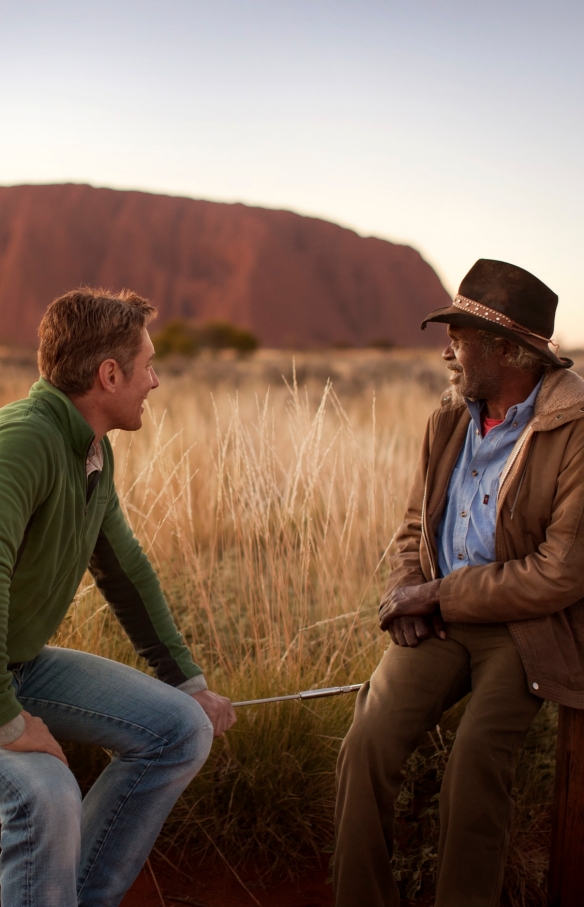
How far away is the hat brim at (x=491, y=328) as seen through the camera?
86.8 inches

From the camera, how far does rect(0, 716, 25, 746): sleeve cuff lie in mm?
1560

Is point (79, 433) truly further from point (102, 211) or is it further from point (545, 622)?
point (102, 211)

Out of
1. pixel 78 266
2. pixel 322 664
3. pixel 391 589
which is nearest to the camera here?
pixel 391 589

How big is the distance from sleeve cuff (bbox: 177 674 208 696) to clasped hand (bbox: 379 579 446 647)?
541 millimetres

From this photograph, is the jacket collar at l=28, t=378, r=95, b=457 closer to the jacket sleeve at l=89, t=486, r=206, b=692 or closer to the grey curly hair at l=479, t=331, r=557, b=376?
the jacket sleeve at l=89, t=486, r=206, b=692

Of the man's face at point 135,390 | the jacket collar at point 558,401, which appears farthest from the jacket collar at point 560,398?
the man's face at point 135,390

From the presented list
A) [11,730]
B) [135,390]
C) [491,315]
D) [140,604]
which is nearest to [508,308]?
[491,315]

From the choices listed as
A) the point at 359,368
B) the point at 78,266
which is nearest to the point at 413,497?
the point at 359,368

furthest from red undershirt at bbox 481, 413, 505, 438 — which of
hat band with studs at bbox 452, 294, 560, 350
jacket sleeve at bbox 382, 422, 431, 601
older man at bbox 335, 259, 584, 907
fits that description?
hat band with studs at bbox 452, 294, 560, 350

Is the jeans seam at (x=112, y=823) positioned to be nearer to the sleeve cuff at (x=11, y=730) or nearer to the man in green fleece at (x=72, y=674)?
the man in green fleece at (x=72, y=674)

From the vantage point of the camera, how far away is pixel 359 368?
19.3 m

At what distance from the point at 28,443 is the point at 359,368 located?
17933mm

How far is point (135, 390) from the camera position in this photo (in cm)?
192

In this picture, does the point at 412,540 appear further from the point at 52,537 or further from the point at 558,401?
the point at 52,537
